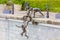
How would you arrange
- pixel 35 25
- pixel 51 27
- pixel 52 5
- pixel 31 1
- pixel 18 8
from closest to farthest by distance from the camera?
pixel 51 27 → pixel 35 25 → pixel 52 5 → pixel 31 1 → pixel 18 8

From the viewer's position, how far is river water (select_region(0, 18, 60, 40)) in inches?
160

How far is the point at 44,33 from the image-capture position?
14.0 feet

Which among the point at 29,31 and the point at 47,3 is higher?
the point at 47,3

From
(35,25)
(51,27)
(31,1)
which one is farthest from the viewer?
(31,1)

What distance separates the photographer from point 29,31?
478cm

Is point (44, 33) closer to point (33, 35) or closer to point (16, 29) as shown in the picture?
point (33, 35)

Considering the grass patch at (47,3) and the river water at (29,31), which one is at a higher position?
the grass patch at (47,3)

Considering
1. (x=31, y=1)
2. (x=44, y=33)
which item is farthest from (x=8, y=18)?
(x=44, y=33)

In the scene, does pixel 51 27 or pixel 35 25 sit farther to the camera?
pixel 35 25

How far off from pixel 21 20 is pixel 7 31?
0.68 metres

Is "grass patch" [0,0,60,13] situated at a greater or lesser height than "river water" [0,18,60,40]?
greater

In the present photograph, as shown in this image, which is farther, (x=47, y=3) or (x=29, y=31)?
(x=47, y=3)

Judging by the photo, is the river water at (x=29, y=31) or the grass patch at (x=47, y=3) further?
the grass patch at (x=47, y=3)

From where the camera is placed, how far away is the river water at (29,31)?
13.3 ft
